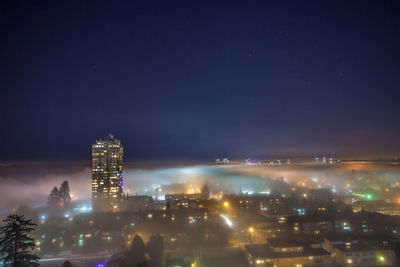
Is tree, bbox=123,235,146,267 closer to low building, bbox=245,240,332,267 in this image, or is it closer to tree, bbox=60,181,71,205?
low building, bbox=245,240,332,267

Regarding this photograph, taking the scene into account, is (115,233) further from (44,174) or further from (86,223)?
(44,174)

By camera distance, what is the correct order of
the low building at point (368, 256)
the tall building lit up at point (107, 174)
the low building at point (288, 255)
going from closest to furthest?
the low building at point (288, 255) < the low building at point (368, 256) < the tall building lit up at point (107, 174)

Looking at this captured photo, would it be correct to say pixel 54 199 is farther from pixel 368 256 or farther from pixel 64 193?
pixel 368 256

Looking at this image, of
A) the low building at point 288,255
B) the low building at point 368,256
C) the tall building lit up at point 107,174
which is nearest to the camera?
the low building at point 288,255

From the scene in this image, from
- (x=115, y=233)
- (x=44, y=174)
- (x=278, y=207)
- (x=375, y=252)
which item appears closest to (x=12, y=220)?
(x=115, y=233)

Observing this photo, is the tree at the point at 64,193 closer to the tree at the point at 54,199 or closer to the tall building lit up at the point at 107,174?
the tree at the point at 54,199

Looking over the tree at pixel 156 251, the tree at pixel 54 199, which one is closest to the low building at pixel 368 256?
the tree at pixel 156 251

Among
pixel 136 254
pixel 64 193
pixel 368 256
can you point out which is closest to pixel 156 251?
pixel 136 254

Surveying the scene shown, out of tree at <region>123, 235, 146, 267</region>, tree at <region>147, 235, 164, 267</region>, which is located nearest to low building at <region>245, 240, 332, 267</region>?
tree at <region>147, 235, 164, 267</region>

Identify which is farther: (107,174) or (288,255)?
(107,174)
